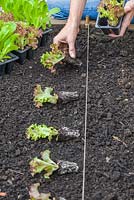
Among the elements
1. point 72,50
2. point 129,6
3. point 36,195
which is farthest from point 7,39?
point 36,195

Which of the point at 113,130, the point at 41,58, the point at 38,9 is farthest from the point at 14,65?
the point at 113,130

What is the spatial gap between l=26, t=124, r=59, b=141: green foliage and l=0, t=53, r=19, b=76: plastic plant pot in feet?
1.74

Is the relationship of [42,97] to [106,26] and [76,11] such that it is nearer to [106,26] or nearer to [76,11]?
[76,11]

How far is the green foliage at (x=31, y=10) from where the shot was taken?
2980 millimetres

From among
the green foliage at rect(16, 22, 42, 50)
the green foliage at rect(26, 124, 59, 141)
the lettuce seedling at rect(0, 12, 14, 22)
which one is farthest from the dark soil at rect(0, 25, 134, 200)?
the lettuce seedling at rect(0, 12, 14, 22)

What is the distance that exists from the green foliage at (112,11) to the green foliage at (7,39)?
61cm

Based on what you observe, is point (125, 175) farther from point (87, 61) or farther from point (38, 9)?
point (38, 9)

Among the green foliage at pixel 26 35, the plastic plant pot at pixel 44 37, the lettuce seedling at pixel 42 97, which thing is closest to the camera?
the lettuce seedling at pixel 42 97

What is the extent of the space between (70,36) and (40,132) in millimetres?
697

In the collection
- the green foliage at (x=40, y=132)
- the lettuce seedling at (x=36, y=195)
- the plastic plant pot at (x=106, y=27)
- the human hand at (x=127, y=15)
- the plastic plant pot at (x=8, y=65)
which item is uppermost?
the human hand at (x=127, y=15)

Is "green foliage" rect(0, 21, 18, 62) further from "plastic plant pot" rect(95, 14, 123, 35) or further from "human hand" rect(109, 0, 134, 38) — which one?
"human hand" rect(109, 0, 134, 38)

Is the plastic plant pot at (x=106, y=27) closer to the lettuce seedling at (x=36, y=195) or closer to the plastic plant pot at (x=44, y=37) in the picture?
the plastic plant pot at (x=44, y=37)

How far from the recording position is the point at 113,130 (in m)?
2.34

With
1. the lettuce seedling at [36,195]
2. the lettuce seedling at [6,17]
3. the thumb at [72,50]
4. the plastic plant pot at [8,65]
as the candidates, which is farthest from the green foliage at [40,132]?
the lettuce seedling at [6,17]
